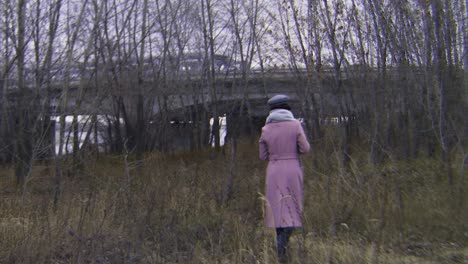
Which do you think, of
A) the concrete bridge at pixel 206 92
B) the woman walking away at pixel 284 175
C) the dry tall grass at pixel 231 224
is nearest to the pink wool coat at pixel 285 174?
the woman walking away at pixel 284 175

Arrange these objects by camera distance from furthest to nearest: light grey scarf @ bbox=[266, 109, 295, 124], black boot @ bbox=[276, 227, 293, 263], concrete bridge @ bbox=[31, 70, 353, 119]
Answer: concrete bridge @ bbox=[31, 70, 353, 119] < light grey scarf @ bbox=[266, 109, 295, 124] < black boot @ bbox=[276, 227, 293, 263]

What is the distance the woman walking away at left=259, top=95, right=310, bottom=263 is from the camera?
15.7 ft

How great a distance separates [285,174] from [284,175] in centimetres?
1

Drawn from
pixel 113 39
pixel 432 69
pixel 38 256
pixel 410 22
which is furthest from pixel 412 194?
pixel 113 39

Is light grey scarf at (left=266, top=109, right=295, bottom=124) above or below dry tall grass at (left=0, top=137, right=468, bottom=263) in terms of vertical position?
above

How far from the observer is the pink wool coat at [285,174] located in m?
4.78

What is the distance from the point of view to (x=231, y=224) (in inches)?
218

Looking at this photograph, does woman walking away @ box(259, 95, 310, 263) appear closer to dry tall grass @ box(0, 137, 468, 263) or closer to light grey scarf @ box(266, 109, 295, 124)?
light grey scarf @ box(266, 109, 295, 124)

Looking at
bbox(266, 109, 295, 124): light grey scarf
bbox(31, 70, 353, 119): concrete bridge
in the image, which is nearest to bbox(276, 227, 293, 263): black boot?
bbox(266, 109, 295, 124): light grey scarf

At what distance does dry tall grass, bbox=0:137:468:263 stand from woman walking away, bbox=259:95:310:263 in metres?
0.23

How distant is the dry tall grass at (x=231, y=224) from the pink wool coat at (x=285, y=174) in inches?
11.3

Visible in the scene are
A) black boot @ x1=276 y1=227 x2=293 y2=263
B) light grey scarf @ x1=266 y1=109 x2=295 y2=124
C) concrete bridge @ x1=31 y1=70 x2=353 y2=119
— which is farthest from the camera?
concrete bridge @ x1=31 y1=70 x2=353 y2=119

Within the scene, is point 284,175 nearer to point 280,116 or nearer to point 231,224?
point 280,116

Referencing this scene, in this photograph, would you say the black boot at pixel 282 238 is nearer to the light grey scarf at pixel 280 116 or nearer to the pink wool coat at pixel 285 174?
the pink wool coat at pixel 285 174
